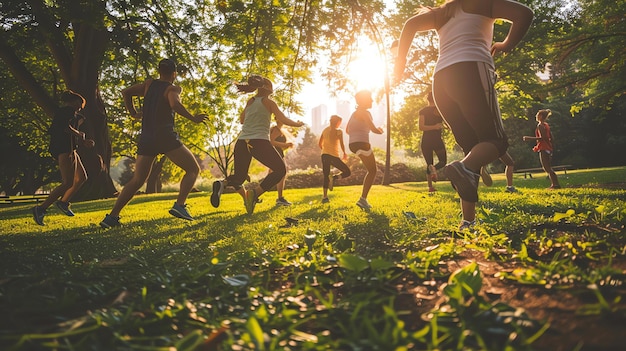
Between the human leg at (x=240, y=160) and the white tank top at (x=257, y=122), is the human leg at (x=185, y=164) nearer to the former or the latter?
the human leg at (x=240, y=160)

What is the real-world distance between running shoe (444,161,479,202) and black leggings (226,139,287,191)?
10.9ft

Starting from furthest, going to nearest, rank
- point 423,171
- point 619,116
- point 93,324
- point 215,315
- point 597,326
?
1. point 619,116
2. point 423,171
3. point 215,315
4. point 93,324
5. point 597,326

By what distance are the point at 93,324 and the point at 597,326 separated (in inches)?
75.3

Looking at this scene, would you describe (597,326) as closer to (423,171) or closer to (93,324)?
(93,324)

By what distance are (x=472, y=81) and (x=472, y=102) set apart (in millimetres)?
175

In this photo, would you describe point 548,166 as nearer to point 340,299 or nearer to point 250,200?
point 250,200

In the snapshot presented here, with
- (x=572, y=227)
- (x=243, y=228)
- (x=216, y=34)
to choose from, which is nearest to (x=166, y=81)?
(x=216, y=34)

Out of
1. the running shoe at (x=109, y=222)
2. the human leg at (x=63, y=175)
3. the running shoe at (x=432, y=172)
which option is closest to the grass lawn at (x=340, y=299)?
the running shoe at (x=109, y=222)

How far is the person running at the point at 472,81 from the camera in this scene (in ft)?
9.78

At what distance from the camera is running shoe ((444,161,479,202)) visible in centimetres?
300

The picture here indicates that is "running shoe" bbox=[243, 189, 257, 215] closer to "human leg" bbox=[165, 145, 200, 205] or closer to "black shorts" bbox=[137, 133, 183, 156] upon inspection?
"human leg" bbox=[165, 145, 200, 205]

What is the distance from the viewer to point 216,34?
20.7 ft

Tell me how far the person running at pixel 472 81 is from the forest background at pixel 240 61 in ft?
3.12

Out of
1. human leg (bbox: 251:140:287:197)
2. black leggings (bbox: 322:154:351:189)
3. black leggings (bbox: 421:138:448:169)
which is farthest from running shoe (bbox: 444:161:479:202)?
black leggings (bbox: 421:138:448:169)
